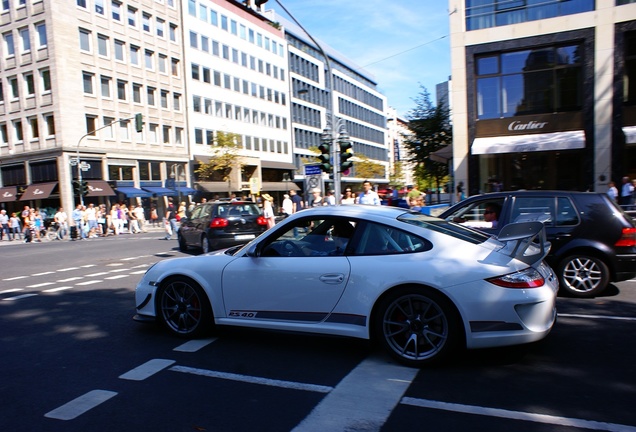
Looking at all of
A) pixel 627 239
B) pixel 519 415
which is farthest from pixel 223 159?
pixel 519 415

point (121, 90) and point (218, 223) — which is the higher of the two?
point (121, 90)

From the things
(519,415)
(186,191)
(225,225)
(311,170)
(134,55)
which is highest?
(134,55)

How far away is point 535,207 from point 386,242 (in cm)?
358

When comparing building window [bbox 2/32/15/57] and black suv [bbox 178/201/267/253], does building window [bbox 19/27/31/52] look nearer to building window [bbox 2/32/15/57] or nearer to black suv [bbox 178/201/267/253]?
building window [bbox 2/32/15/57]

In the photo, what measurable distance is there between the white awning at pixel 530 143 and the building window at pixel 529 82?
3.39 feet

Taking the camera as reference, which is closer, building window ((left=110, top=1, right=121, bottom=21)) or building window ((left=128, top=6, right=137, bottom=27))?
building window ((left=110, top=1, right=121, bottom=21))

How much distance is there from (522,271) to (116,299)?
624 centimetres

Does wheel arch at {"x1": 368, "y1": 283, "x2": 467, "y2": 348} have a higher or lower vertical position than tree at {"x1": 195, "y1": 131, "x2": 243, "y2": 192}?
lower

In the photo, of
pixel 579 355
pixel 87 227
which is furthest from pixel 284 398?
pixel 87 227

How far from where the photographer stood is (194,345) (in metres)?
5.23

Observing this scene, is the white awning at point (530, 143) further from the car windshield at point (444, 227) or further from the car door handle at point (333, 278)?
the car door handle at point (333, 278)

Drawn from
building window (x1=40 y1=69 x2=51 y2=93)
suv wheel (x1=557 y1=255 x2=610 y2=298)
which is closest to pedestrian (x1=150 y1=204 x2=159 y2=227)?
building window (x1=40 y1=69 x2=51 y2=93)

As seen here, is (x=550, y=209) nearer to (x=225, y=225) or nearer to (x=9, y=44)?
(x=225, y=225)

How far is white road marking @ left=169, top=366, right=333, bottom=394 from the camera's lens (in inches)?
157
